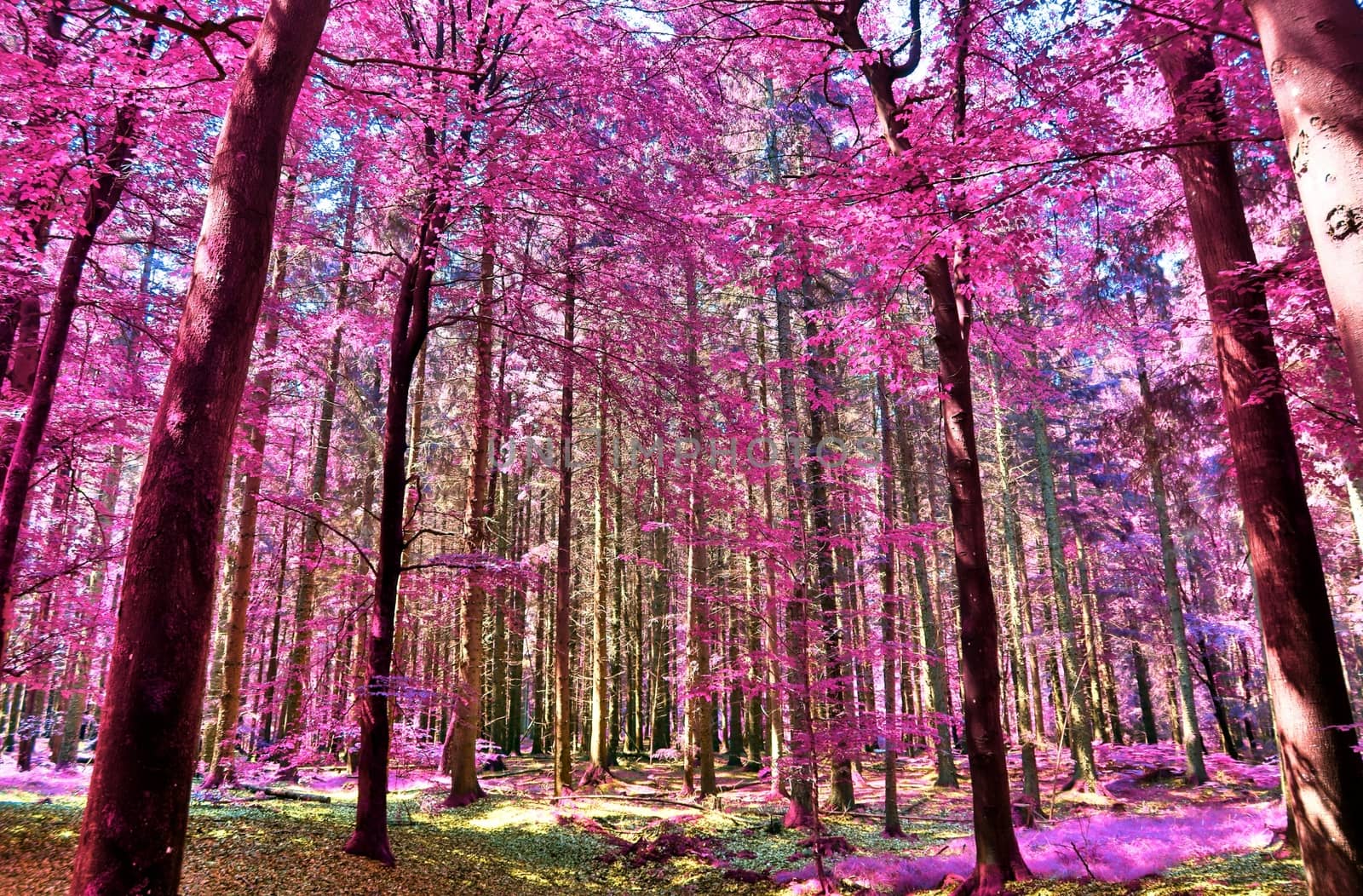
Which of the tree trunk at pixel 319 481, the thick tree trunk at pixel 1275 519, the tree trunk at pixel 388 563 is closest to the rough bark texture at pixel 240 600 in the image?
the tree trunk at pixel 319 481

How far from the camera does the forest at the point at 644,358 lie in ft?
11.8

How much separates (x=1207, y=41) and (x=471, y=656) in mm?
11679

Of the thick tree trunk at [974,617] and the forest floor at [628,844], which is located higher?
the thick tree trunk at [974,617]

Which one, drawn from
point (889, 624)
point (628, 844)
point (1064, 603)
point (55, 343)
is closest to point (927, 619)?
point (1064, 603)

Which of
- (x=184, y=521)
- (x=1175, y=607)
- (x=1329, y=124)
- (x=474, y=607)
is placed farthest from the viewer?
(x=1175, y=607)

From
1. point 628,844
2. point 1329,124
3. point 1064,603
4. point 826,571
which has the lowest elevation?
point 628,844

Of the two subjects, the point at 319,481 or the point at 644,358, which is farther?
the point at 319,481

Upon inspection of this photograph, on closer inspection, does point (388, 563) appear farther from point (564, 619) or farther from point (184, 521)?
point (564, 619)

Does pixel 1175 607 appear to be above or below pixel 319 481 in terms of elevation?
below

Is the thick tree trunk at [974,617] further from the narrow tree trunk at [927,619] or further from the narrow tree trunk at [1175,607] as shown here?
the narrow tree trunk at [1175,607]

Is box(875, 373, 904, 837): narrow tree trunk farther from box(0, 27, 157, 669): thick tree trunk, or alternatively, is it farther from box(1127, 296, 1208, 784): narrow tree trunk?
box(0, 27, 157, 669): thick tree trunk

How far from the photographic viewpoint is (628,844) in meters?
10.0

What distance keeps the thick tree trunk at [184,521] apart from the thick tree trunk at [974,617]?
18.8 feet

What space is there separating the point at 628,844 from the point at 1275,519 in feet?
29.4
